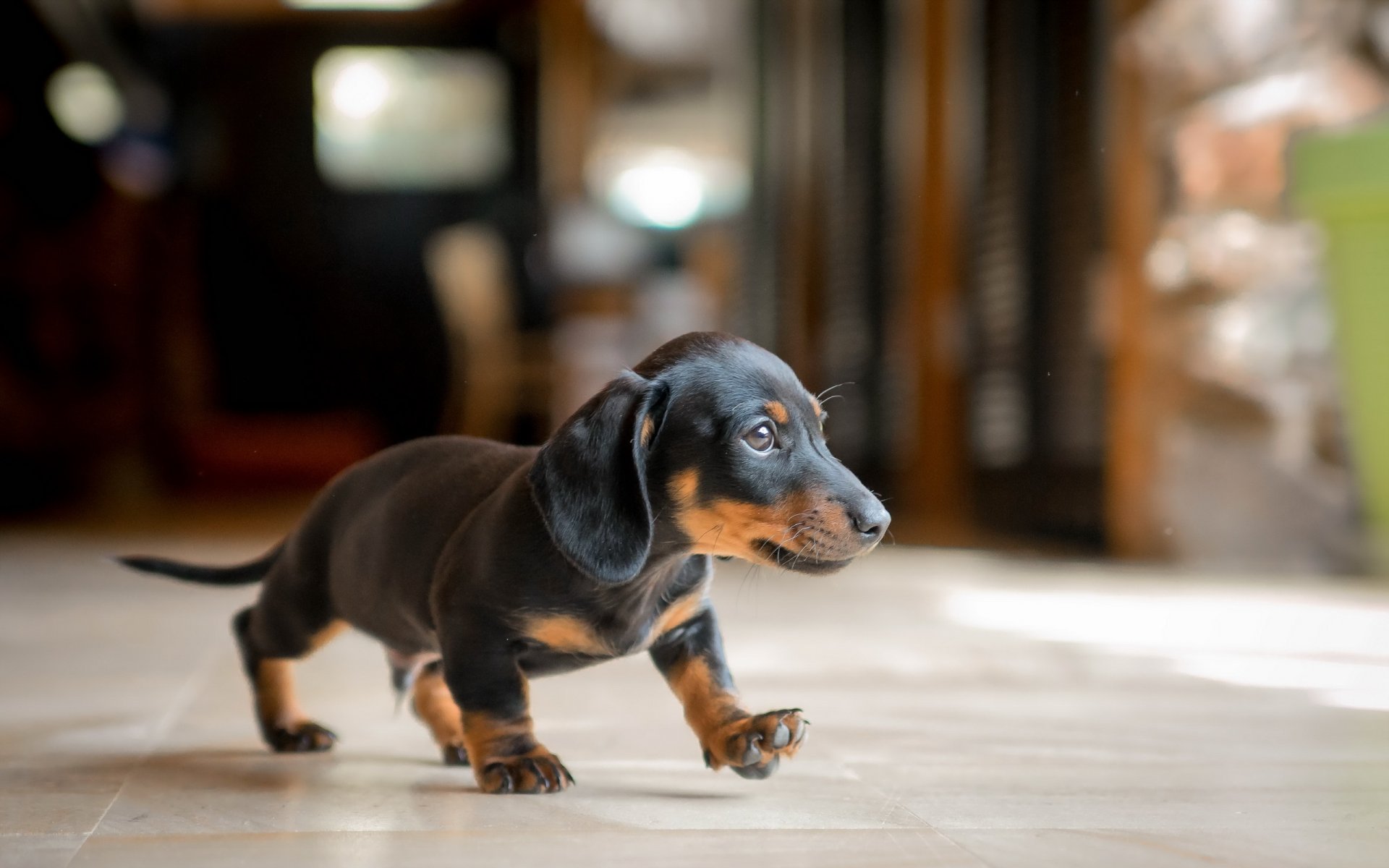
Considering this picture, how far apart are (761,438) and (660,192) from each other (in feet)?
29.6

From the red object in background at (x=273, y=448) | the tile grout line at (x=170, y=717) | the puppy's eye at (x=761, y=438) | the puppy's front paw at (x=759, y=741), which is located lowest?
the red object in background at (x=273, y=448)

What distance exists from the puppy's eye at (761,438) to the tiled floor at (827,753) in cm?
26

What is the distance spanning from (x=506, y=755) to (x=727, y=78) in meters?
8.69

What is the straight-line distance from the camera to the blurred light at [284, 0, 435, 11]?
420 inches

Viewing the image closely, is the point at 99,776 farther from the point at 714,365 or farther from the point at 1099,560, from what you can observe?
the point at 1099,560

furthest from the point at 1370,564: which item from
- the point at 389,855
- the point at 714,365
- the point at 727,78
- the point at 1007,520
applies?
the point at 727,78

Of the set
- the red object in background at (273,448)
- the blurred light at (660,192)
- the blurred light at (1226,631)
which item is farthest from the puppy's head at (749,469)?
the blurred light at (660,192)

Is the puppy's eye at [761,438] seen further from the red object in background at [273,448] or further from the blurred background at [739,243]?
the red object in background at [273,448]

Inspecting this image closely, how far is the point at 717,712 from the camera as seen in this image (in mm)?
1367

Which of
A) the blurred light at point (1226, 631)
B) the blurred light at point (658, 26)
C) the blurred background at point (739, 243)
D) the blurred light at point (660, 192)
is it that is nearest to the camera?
the blurred light at point (1226, 631)

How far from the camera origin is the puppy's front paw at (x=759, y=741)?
1.29 m

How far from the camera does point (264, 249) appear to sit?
36.1 ft

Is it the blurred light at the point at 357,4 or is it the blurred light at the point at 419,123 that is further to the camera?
the blurred light at the point at 419,123

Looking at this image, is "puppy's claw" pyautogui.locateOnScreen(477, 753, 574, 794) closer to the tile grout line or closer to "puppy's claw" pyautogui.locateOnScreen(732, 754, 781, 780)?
"puppy's claw" pyautogui.locateOnScreen(732, 754, 781, 780)
